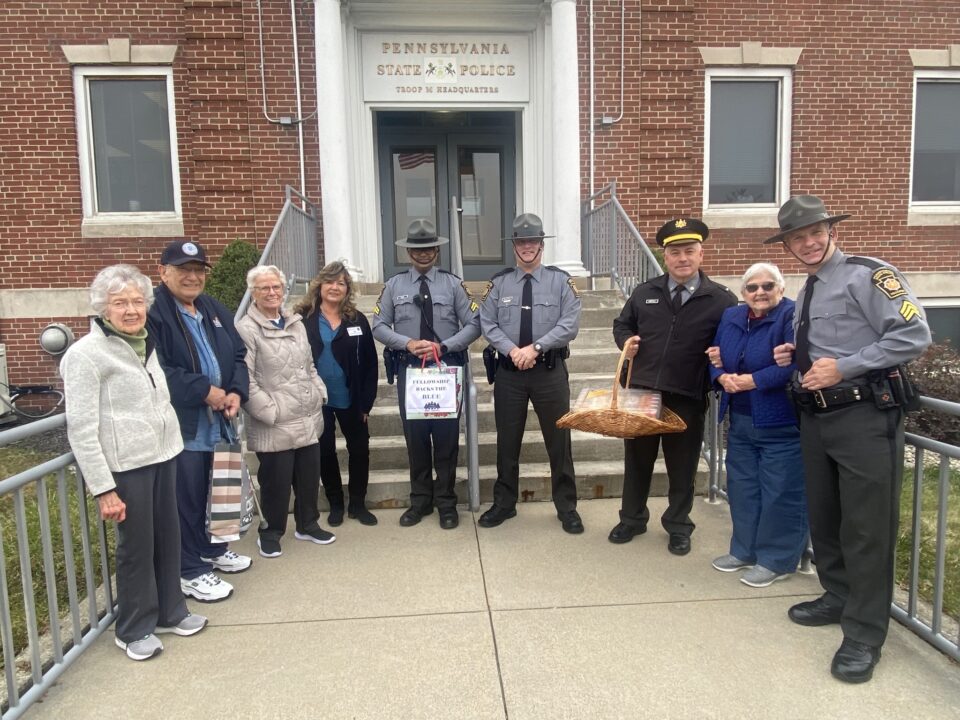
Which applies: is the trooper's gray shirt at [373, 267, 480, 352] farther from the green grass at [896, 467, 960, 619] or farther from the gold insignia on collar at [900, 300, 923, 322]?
the green grass at [896, 467, 960, 619]

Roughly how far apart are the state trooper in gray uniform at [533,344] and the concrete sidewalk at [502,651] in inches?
22.8

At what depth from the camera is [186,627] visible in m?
3.09

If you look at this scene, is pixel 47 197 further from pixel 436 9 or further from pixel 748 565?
pixel 748 565

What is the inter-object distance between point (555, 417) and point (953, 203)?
8228mm

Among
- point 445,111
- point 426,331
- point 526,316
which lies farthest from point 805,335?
point 445,111

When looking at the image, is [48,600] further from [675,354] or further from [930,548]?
[930,548]

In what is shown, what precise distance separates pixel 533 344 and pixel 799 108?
6744 millimetres

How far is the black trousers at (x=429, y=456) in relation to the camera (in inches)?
172

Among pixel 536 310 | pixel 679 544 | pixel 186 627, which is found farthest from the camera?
pixel 536 310

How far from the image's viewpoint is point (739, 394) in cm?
356

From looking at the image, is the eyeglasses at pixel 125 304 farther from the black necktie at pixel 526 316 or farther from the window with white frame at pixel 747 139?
the window with white frame at pixel 747 139

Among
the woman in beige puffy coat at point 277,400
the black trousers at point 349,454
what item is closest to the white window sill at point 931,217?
the black trousers at point 349,454

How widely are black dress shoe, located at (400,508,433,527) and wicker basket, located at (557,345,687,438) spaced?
4.40 ft

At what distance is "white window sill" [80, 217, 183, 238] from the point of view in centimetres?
823
